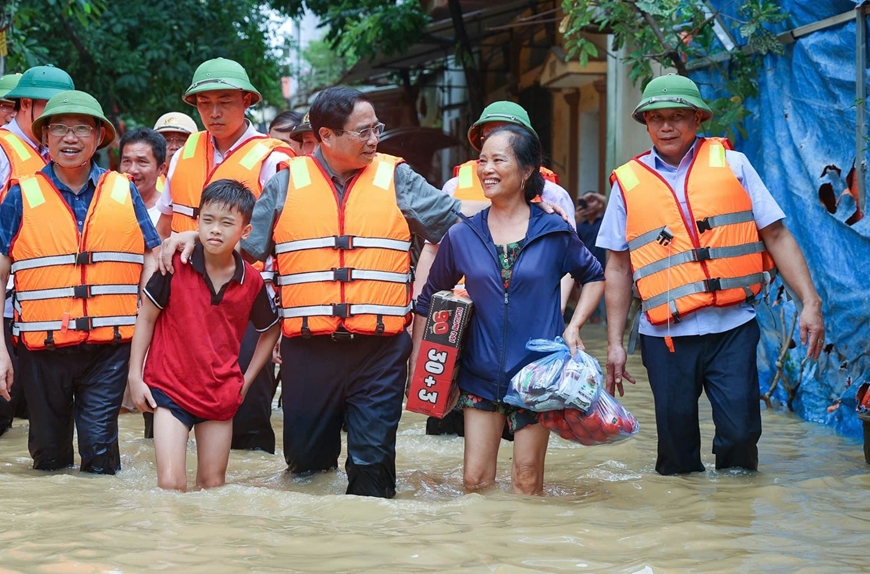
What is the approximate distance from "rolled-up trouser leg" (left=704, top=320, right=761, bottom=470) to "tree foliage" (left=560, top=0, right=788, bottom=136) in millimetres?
2954

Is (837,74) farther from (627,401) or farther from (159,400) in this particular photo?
(159,400)

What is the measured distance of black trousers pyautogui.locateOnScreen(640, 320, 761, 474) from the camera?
553cm

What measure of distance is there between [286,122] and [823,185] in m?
4.08

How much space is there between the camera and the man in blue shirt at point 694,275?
18.2ft

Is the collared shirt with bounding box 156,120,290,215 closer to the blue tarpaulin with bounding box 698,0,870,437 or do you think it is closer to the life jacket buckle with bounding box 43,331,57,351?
the life jacket buckle with bounding box 43,331,57,351

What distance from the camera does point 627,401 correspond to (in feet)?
30.3

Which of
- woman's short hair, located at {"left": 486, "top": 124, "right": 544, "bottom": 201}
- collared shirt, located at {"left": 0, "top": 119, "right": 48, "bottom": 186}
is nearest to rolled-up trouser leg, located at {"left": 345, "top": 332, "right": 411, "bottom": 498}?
woman's short hair, located at {"left": 486, "top": 124, "right": 544, "bottom": 201}

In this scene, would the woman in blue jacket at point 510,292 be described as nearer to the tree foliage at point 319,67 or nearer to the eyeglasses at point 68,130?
the eyeglasses at point 68,130

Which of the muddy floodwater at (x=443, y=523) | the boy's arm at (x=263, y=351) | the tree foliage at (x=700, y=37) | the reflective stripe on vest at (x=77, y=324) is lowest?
the muddy floodwater at (x=443, y=523)

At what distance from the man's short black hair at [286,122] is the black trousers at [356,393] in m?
4.17

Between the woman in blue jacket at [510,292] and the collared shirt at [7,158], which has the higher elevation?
the collared shirt at [7,158]

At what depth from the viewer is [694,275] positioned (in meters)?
5.55

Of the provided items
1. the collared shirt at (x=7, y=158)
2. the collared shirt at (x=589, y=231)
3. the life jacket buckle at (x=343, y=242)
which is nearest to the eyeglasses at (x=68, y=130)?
the collared shirt at (x=7, y=158)

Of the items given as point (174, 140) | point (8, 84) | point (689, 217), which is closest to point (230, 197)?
point (689, 217)
